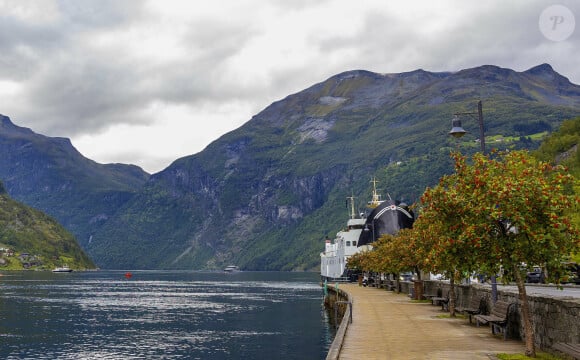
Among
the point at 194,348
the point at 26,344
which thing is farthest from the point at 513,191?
the point at 26,344

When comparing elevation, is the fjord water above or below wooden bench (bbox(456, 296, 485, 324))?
below

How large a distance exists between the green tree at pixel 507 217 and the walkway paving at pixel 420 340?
293 cm

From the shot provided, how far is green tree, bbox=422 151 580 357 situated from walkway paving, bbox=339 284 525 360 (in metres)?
2.93

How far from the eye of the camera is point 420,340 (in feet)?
87.1

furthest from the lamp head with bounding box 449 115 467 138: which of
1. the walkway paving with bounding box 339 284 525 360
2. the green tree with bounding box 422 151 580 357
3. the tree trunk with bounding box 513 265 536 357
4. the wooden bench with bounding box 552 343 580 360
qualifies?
the wooden bench with bounding box 552 343 580 360

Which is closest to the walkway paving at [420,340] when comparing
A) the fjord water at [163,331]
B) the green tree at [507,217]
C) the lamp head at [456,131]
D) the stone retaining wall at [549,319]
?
the stone retaining wall at [549,319]

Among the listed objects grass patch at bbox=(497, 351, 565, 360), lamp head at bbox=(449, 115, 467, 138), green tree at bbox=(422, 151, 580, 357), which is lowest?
grass patch at bbox=(497, 351, 565, 360)

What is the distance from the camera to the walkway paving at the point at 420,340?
22609 mm

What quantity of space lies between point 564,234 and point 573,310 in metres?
3.12

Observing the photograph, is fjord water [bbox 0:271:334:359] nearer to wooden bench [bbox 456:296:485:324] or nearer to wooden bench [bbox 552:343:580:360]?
wooden bench [bbox 456:296:485:324]

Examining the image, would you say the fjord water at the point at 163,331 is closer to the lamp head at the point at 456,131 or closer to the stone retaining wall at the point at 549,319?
the stone retaining wall at the point at 549,319

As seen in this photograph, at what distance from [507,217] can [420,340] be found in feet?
27.2

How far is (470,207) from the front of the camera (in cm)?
2158

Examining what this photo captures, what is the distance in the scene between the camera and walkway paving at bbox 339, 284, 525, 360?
22.6 metres
